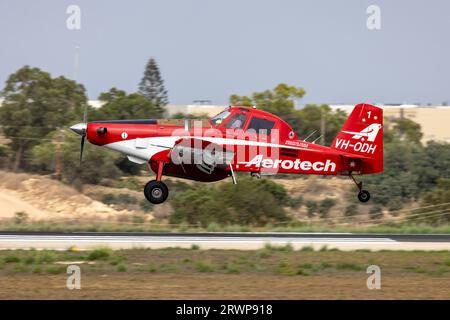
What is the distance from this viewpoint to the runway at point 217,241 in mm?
21484

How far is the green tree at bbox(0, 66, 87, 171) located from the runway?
75.7 feet

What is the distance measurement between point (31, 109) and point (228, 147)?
2985 cm

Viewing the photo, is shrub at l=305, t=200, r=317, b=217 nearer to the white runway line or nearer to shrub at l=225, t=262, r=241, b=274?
the white runway line

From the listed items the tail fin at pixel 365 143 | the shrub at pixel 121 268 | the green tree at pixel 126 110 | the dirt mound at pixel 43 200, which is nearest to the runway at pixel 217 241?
the tail fin at pixel 365 143

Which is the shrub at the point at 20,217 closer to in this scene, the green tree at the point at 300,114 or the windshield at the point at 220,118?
the windshield at the point at 220,118

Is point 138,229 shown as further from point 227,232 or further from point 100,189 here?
point 100,189

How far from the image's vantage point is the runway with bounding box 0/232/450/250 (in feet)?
70.5

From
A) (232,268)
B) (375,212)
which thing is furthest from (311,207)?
(232,268)

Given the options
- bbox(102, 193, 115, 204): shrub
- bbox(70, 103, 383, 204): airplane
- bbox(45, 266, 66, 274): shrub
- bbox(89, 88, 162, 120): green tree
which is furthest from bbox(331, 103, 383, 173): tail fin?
bbox(89, 88, 162, 120): green tree

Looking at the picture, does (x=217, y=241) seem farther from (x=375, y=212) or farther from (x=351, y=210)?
(x=375, y=212)

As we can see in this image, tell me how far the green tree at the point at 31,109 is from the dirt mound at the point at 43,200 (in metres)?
5.62

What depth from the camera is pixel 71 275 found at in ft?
53.7

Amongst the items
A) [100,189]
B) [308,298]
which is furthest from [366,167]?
[100,189]
